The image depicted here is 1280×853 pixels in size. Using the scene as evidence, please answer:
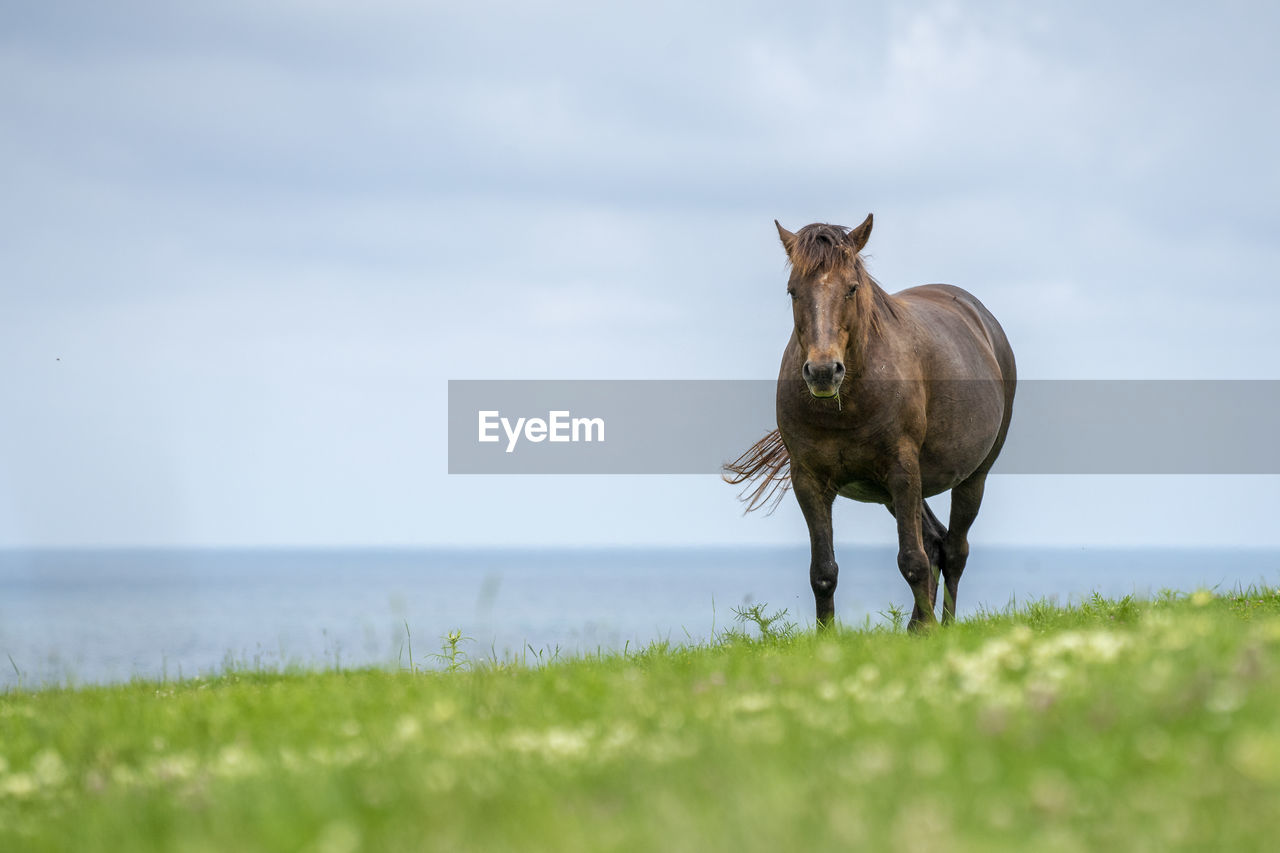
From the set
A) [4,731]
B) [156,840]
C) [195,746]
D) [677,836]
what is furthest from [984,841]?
[4,731]

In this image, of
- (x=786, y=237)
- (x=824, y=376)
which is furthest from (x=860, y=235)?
(x=824, y=376)

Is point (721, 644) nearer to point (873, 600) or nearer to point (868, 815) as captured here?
point (873, 600)

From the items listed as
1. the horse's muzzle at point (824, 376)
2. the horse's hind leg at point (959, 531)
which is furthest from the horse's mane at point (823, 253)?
the horse's hind leg at point (959, 531)

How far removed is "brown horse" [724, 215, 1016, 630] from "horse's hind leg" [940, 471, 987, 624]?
565 mm

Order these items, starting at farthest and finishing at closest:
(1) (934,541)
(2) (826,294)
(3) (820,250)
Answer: (1) (934,541) < (3) (820,250) < (2) (826,294)

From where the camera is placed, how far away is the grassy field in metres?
3.08

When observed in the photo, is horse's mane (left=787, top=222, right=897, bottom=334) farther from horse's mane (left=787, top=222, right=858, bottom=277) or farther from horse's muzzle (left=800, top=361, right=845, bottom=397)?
horse's muzzle (left=800, top=361, right=845, bottom=397)

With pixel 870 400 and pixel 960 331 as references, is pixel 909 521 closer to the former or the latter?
pixel 870 400

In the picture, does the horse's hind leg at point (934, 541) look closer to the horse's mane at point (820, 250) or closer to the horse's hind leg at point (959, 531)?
Result: the horse's hind leg at point (959, 531)

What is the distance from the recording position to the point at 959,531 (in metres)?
12.9

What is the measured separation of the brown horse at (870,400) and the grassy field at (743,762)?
Answer: 12.5 feet

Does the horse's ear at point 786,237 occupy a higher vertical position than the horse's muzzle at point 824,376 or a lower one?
higher

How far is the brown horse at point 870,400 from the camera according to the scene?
30.5 feet

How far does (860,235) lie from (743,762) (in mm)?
6817
